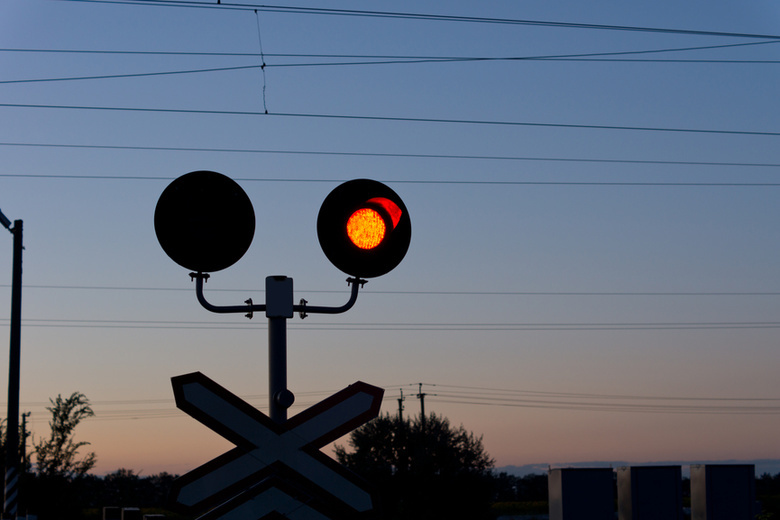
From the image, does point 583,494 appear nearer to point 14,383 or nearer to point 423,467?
point 14,383

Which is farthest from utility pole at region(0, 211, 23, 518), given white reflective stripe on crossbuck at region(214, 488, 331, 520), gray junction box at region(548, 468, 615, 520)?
white reflective stripe on crossbuck at region(214, 488, 331, 520)

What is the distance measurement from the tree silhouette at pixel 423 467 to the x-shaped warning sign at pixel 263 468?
46.2m

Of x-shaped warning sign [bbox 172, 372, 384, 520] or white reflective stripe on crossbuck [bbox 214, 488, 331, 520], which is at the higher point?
x-shaped warning sign [bbox 172, 372, 384, 520]

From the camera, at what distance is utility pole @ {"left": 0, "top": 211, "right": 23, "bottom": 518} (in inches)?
687

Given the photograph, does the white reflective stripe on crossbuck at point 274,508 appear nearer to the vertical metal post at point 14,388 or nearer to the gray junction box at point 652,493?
the gray junction box at point 652,493

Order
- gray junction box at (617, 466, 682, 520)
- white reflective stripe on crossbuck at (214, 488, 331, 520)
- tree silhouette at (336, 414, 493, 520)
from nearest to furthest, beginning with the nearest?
1. white reflective stripe on crossbuck at (214, 488, 331, 520)
2. gray junction box at (617, 466, 682, 520)
3. tree silhouette at (336, 414, 493, 520)

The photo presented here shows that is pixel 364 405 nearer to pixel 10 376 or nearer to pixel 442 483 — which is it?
pixel 10 376

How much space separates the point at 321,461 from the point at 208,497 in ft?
1.09

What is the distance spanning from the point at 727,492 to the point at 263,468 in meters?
3.25

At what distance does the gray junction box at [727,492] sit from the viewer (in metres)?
4.95

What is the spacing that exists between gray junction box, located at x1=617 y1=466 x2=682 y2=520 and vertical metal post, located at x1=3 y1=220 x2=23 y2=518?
14.8 meters

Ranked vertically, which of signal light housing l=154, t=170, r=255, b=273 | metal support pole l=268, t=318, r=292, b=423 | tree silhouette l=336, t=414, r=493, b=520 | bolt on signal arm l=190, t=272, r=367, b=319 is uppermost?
signal light housing l=154, t=170, r=255, b=273

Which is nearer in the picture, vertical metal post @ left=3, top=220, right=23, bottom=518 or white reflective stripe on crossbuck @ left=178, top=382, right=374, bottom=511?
white reflective stripe on crossbuck @ left=178, top=382, right=374, bottom=511

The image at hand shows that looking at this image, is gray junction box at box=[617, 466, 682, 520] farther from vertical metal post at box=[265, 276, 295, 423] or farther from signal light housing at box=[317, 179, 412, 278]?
vertical metal post at box=[265, 276, 295, 423]
